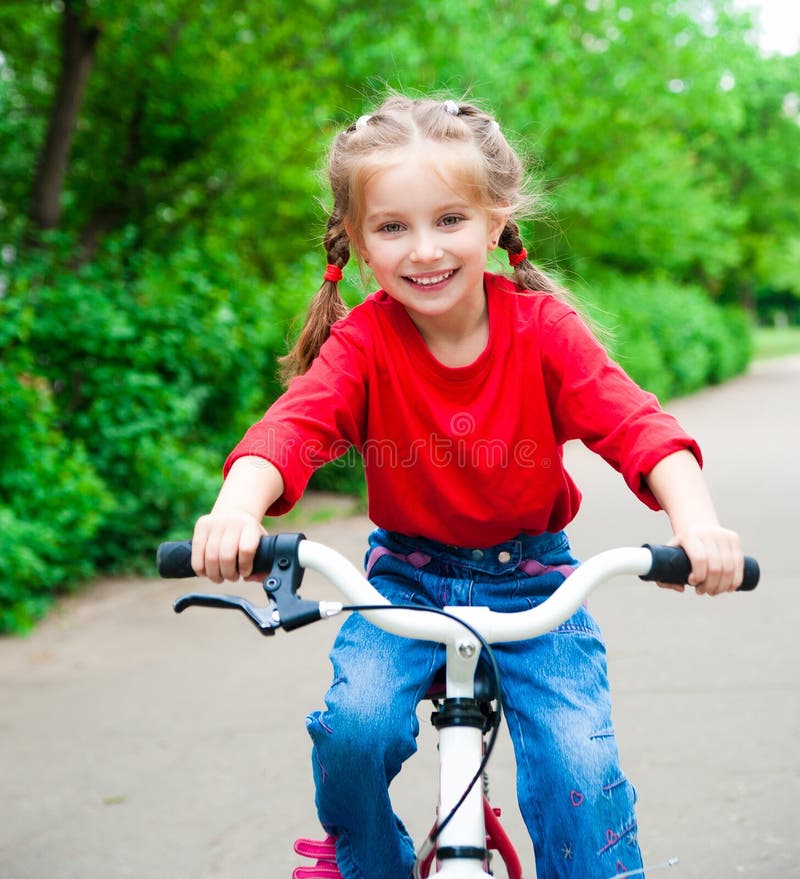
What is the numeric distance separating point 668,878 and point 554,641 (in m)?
1.40

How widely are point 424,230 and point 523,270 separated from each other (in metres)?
0.45

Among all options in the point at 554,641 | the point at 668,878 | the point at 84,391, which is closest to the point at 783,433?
the point at 84,391

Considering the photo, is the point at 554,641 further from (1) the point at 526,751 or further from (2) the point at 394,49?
(2) the point at 394,49

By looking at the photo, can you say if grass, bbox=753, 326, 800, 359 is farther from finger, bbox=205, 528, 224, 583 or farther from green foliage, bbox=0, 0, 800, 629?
finger, bbox=205, 528, 224, 583

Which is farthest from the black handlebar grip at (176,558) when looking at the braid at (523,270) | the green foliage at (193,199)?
the green foliage at (193,199)

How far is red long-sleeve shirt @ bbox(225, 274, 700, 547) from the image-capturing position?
2.22 metres

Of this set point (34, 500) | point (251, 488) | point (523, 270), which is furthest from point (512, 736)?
point (34, 500)

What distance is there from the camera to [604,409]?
2146 mm

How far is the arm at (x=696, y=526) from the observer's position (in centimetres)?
176

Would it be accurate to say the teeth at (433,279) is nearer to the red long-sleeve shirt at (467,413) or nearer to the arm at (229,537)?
the red long-sleeve shirt at (467,413)

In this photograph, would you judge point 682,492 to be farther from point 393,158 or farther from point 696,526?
point 393,158

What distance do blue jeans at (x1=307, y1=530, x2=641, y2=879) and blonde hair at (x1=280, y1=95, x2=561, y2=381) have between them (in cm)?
63

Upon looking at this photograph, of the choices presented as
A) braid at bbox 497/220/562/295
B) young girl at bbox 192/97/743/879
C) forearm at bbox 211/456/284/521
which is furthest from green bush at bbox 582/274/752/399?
forearm at bbox 211/456/284/521

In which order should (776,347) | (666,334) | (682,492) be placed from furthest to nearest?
(776,347)
(666,334)
(682,492)
